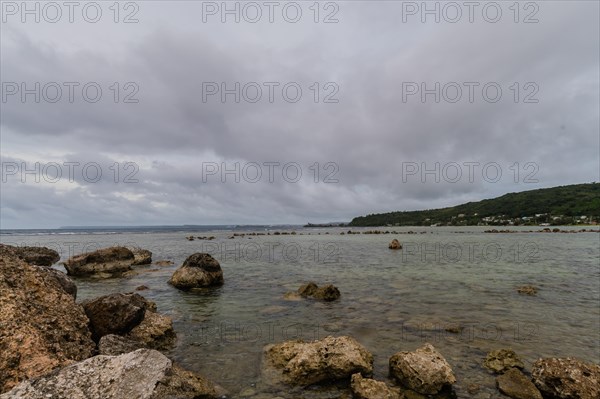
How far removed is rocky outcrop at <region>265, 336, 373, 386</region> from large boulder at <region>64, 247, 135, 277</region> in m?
26.4

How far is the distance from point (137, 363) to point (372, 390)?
5641 millimetres

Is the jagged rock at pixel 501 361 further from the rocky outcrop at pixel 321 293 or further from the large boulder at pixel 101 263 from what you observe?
the large boulder at pixel 101 263

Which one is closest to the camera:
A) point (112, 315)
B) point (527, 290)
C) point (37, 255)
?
point (112, 315)

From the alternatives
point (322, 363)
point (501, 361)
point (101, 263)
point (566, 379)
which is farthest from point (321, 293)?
point (101, 263)

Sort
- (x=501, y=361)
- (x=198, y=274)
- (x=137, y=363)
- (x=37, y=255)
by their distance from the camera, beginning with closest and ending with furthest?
(x=137, y=363)
(x=501, y=361)
(x=198, y=274)
(x=37, y=255)

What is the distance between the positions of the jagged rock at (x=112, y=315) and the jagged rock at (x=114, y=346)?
2148 mm

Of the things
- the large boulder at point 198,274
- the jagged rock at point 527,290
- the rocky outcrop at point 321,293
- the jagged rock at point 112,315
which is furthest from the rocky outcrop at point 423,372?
the large boulder at point 198,274

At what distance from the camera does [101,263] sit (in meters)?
31.3

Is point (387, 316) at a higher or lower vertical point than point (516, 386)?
lower

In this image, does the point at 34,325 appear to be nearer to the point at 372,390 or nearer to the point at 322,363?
the point at 322,363

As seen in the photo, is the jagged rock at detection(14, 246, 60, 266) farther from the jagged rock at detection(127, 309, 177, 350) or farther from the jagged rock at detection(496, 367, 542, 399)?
the jagged rock at detection(496, 367, 542, 399)

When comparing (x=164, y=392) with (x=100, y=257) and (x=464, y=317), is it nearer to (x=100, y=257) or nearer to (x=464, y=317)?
(x=464, y=317)

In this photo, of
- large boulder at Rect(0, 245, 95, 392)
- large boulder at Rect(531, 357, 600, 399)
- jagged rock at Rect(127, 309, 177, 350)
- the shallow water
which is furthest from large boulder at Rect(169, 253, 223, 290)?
large boulder at Rect(531, 357, 600, 399)

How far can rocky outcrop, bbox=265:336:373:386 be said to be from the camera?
9359 millimetres
